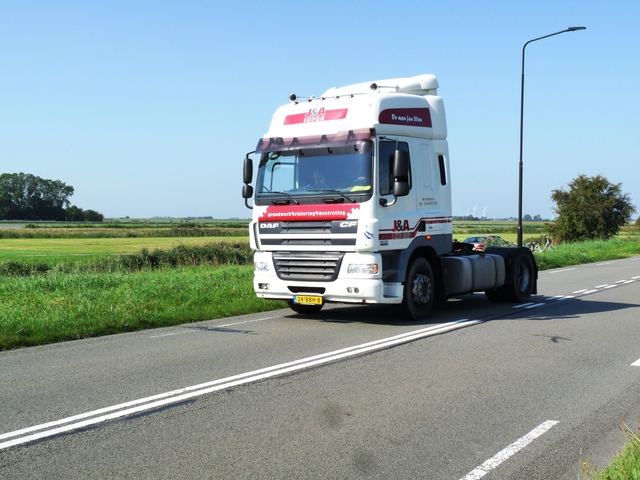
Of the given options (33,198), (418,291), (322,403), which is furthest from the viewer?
(33,198)

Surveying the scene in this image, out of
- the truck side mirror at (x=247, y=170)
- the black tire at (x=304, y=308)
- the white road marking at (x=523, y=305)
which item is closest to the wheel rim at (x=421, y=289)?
the black tire at (x=304, y=308)

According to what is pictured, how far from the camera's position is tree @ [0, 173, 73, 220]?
455 ft

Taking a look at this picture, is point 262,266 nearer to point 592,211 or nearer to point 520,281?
point 520,281

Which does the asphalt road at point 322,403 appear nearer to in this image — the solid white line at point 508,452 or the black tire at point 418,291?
the solid white line at point 508,452

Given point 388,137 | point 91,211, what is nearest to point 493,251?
point 388,137

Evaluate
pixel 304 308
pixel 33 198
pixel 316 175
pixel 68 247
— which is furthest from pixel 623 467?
pixel 33 198

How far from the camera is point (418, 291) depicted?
1198 cm

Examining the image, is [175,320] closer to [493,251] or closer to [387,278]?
[387,278]

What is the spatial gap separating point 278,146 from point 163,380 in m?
5.62

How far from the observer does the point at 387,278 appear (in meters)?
11.4

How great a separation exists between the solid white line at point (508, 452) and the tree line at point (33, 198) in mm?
145161

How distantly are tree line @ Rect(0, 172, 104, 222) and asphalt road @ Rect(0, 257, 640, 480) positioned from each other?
139217 millimetres

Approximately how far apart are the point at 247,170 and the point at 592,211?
63014 millimetres

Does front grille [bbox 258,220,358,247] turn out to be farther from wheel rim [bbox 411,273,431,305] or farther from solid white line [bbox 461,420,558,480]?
solid white line [bbox 461,420,558,480]
